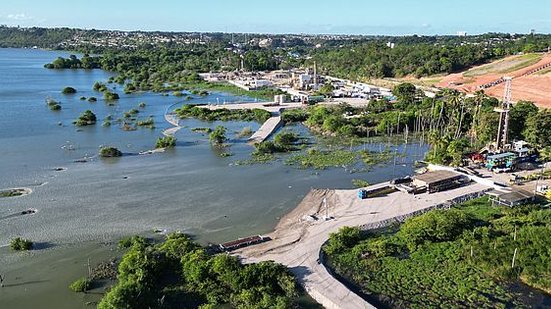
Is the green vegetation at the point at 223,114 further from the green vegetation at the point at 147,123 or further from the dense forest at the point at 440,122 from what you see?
the green vegetation at the point at 147,123

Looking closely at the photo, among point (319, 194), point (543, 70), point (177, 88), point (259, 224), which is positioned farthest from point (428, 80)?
point (259, 224)

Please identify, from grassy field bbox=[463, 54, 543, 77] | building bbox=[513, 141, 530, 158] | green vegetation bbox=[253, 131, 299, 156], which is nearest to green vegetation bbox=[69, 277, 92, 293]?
green vegetation bbox=[253, 131, 299, 156]

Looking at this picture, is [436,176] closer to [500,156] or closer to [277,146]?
[500,156]

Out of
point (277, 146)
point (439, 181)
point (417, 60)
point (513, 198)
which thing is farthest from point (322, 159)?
point (417, 60)

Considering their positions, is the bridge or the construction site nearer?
the bridge

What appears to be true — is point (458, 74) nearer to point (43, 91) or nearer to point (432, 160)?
point (432, 160)

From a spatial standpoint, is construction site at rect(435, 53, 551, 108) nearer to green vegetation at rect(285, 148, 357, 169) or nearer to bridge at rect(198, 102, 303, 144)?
bridge at rect(198, 102, 303, 144)

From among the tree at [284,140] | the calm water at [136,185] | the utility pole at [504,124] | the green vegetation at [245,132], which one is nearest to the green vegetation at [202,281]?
the calm water at [136,185]
